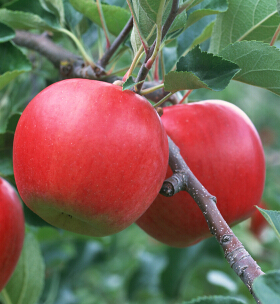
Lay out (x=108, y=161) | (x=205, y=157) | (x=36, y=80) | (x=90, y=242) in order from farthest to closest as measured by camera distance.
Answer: (x=90, y=242) → (x=36, y=80) → (x=205, y=157) → (x=108, y=161)

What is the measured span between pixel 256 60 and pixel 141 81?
17 cm

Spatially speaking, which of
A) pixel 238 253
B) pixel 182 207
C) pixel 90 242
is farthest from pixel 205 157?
pixel 90 242

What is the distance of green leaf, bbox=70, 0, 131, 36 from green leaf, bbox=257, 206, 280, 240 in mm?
497

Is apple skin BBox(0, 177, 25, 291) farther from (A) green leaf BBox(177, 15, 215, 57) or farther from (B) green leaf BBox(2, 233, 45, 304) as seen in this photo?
(A) green leaf BBox(177, 15, 215, 57)

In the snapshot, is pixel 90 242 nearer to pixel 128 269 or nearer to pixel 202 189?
pixel 128 269

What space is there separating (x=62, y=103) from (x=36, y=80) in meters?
0.84

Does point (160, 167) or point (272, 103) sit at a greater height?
point (160, 167)

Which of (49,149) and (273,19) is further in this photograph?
(273,19)

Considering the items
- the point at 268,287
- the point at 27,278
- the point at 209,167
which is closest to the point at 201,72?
the point at 209,167

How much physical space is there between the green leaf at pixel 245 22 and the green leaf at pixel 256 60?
0.63ft

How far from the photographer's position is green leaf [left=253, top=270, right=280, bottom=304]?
0.35 m

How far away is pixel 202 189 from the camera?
1.69 ft

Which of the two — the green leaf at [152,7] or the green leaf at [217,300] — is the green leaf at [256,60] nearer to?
the green leaf at [152,7]

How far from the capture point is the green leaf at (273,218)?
0.44m
